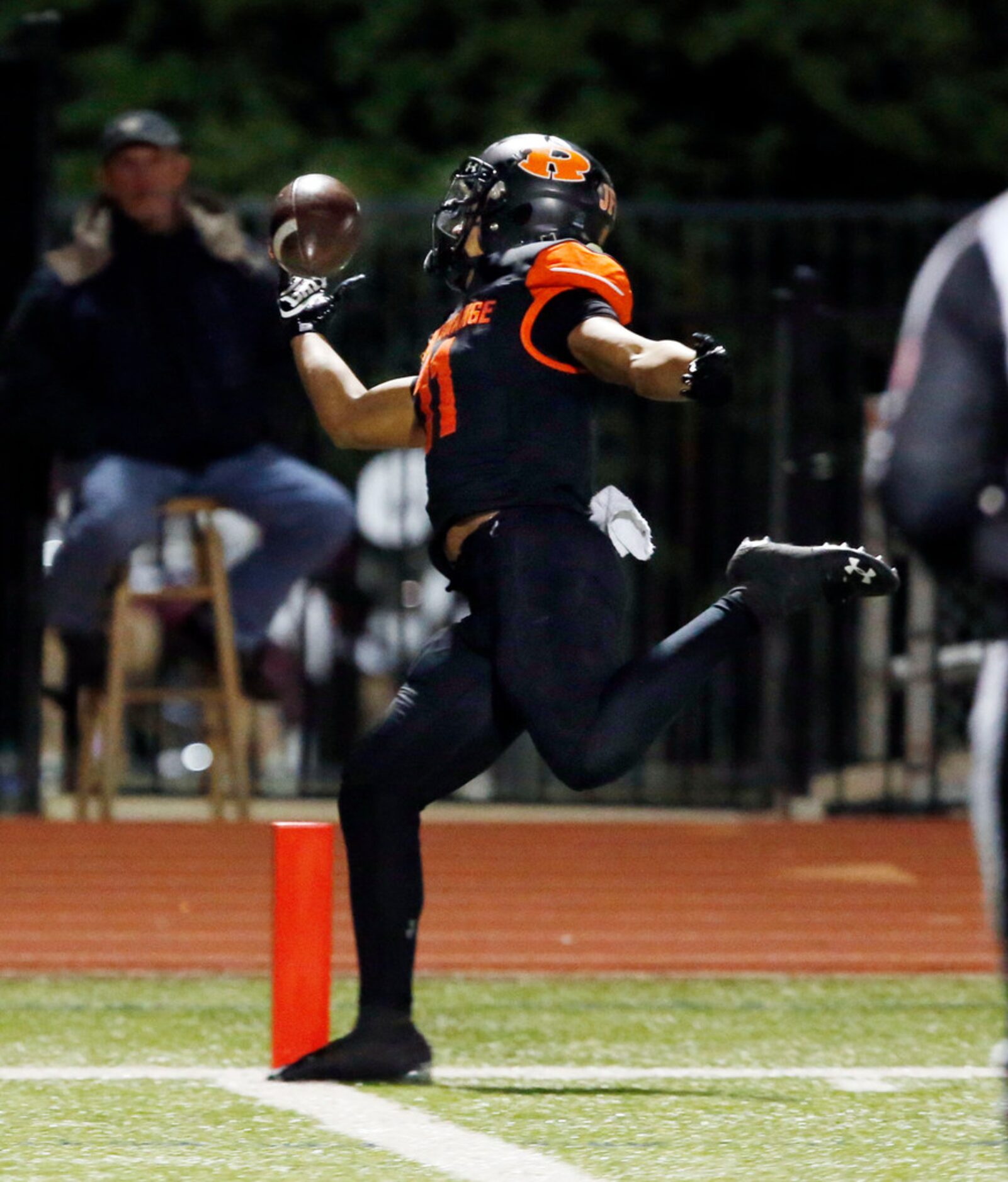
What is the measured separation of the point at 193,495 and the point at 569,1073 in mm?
4411

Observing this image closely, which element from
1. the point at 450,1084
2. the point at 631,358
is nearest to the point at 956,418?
the point at 631,358

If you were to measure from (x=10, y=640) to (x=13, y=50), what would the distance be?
2165mm

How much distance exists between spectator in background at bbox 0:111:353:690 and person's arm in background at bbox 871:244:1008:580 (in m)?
6.33

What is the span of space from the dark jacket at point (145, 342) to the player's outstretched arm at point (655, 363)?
14.8 feet

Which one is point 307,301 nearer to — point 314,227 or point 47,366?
point 314,227

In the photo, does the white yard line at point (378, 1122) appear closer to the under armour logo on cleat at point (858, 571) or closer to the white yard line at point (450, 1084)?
the white yard line at point (450, 1084)

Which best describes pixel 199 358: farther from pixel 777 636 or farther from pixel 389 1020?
pixel 389 1020

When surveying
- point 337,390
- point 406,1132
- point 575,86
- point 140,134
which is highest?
point 575,86

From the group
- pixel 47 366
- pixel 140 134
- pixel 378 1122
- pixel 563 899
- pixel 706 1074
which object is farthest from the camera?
pixel 47 366

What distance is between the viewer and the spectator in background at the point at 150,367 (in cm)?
962

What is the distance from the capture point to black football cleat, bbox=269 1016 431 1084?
5.31 meters

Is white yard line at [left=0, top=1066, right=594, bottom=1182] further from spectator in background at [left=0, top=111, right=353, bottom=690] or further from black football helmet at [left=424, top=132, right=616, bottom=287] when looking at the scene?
spectator in background at [left=0, top=111, right=353, bottom=690]

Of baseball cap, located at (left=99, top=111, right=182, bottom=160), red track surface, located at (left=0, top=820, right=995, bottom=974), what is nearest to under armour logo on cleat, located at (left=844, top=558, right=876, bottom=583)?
red track surface, located at (left=0, top=820, right=995, bottom=974)

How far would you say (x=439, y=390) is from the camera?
5.46 meters
